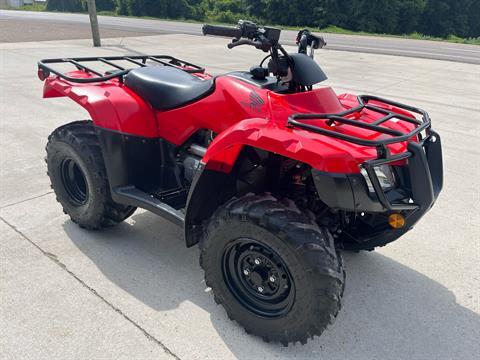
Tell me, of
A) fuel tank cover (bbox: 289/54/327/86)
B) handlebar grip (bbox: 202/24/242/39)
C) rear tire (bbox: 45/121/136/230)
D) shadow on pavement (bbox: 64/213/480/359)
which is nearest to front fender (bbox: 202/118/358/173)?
fuel tank cover (bbox: 289/54/327/86)

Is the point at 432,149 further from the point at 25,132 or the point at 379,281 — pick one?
the point at 25,132

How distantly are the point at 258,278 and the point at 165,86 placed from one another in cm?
142

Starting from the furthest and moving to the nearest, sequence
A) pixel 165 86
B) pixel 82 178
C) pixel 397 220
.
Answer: pixel 82 178, pixel 165 86, pixel 397 220

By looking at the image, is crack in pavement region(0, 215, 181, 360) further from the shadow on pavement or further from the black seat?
the black seat

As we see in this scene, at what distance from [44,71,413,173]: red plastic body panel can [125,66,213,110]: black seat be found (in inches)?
1.9

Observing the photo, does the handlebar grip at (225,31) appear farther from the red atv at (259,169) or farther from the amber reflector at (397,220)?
the amber reflector at (397,220)

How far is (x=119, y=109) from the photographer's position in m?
2.93

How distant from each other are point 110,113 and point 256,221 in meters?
1.39

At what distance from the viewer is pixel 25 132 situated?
18.8 feet

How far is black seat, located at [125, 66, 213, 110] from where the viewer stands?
2.77 metres

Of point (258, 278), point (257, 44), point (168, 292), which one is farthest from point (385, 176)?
point (168, 292)

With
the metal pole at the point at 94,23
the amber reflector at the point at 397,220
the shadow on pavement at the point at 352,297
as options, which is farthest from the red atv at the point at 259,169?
the metal pole at the point at 94,23

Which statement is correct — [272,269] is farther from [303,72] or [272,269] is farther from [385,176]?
[303,72]

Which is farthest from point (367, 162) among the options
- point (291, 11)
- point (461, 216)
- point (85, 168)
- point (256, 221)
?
point (291, 11)
